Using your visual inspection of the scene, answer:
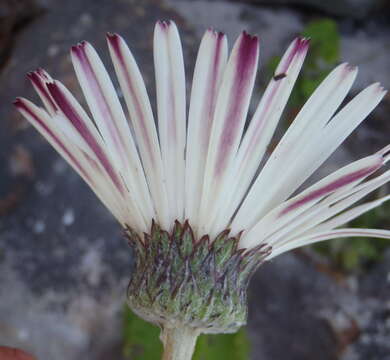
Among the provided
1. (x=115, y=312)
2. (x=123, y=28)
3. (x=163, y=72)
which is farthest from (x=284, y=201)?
(x=123, y=28)

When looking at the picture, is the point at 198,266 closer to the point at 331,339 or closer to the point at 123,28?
the point at 331,339

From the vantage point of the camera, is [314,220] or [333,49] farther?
[333,49]

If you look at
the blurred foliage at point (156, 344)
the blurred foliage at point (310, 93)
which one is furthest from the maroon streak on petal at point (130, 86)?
the blurred foliage at point (310, 93)

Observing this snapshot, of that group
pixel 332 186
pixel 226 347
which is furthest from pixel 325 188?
pixel 226 347

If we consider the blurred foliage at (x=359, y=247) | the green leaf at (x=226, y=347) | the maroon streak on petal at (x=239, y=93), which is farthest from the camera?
the blurred foliage at (x=359, y=247)

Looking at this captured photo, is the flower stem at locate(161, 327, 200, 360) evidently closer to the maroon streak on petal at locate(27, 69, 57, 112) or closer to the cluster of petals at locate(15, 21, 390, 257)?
the cluster of petals at locate(15, 21, 390, 257)

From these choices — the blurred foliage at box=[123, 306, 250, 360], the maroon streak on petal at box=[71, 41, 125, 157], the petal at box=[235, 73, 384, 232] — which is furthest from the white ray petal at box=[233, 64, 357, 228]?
the blurred foliage at box=[123, 306, 250, 360]

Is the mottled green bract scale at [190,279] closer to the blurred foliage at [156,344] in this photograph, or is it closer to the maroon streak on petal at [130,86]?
the maroon streak on petal at [130,86]
